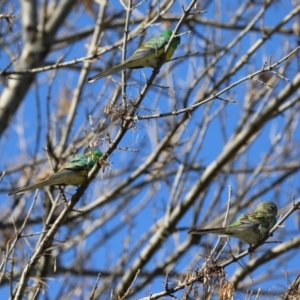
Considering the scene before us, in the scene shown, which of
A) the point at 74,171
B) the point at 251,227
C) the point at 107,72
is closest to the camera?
the point at 107,72

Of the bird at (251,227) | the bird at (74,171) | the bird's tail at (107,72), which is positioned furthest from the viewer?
the bird at (74,171)

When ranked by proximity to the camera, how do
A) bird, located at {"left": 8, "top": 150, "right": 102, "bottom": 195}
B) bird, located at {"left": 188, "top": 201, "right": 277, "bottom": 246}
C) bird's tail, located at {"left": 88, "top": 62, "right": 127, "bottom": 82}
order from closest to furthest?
1. bird's tail, located at {"left": 88, "top": 62, "right": 127, "bottom": 82}
2. bird, located at {"left": 188, "top": 201, "right": 277, "bottom": 246}
3. bird, located at {"left": 8, "top": 150, "right": 102, "bottom": 195}

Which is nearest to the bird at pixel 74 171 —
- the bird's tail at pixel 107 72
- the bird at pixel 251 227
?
the bird's tail at pixel 107 72

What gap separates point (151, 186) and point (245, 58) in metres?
3.38

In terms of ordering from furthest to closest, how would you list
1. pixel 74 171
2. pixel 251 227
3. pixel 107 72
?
pixel 74 171, pixel 251 227, pixel 107 72

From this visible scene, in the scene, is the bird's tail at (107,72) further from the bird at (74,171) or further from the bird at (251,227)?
the bird at (251,227)

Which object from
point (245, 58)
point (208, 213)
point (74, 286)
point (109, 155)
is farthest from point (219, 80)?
point (109, 155)

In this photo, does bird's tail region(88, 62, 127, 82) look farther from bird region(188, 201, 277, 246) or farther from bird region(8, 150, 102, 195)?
bird region(188, 201, 277, 246)

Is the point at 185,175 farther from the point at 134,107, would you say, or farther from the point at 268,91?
the point at 134,107

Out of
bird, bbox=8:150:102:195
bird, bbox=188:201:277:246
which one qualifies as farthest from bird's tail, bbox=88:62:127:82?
bird, bbox=188:201:277:246

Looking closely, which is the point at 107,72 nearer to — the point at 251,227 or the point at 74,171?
the point at 74,171

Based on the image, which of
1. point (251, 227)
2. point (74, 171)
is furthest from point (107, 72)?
point (251, 227)

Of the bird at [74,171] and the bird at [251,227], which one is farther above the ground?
the bird at [74,171]

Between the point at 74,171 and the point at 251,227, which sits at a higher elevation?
the point at 74,171
